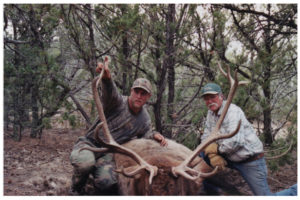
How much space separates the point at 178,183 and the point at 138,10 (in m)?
2.55

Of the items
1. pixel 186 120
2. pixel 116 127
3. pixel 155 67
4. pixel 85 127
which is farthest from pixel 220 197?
pixel 85 127

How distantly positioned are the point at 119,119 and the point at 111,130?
5.9 inches

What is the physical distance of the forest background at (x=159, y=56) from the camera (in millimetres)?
4609

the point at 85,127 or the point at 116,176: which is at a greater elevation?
the point at 85,127

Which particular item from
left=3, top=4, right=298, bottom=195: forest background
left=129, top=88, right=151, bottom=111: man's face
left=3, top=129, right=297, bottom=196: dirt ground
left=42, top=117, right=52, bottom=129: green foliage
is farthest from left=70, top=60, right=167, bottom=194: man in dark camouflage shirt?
left=42, top=117, right=52, bottom=129: green foliage

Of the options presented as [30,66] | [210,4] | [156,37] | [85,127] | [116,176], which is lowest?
[116,176]

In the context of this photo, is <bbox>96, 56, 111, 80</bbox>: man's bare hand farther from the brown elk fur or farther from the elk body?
the brown elk fur

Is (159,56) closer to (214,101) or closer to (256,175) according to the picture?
(214,101)

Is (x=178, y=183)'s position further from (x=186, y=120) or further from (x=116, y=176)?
(x=186, y=120)

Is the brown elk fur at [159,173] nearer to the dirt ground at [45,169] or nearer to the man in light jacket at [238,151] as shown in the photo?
the man in light jacket at [238,151]

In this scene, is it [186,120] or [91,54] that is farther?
[186,120]

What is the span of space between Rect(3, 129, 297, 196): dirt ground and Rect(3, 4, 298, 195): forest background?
2.29 feet

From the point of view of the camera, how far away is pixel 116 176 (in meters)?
3.25

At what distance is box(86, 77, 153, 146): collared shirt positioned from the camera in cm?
343
